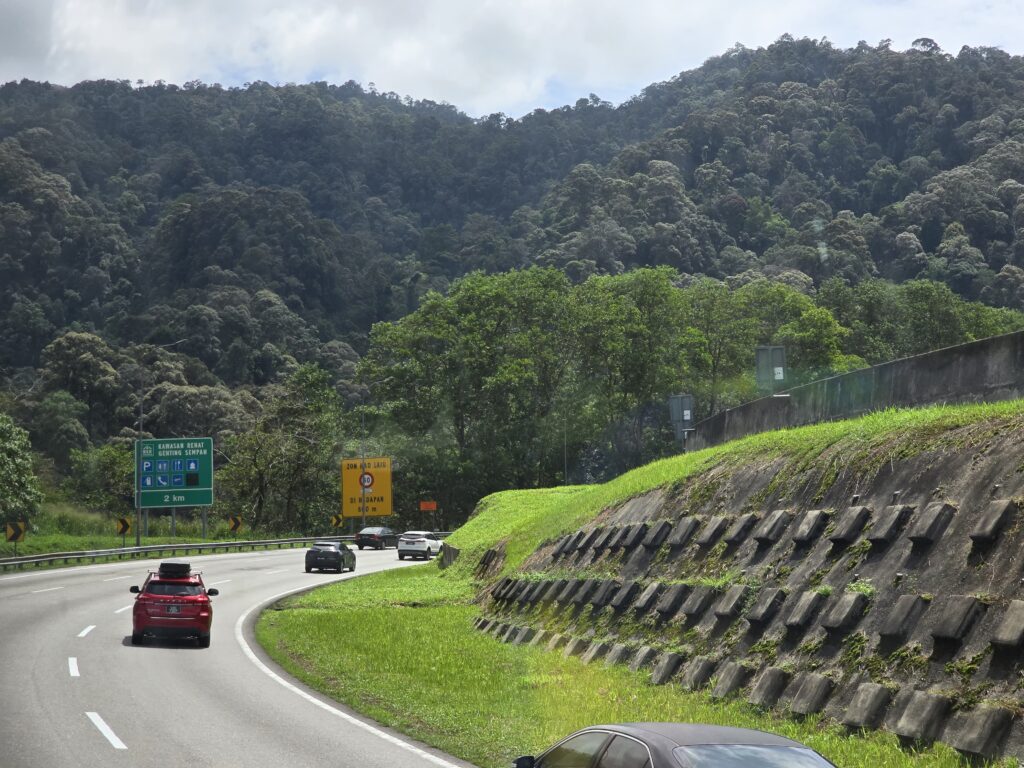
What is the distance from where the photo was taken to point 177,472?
61531 millimetres

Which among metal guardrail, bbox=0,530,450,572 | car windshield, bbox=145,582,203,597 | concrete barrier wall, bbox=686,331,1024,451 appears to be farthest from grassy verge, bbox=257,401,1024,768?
metal guardrail, bbox=0,530,450,572

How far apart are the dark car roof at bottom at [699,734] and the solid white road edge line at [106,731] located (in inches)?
306

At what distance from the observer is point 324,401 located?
330 ft

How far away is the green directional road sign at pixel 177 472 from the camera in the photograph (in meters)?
61.3

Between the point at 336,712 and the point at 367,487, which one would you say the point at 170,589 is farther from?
the point at 367,487

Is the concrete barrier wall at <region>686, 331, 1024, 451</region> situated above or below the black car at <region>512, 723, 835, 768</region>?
above

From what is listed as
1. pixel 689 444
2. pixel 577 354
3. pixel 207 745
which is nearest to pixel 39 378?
pixel 577 354

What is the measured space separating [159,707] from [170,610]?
815cm

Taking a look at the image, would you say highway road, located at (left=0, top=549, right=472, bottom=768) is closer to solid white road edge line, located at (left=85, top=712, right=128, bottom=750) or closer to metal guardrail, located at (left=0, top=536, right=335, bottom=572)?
solid white road edge line, located at (left=85, top=712, right=128, bottom=750)

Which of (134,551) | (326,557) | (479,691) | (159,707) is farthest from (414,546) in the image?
(159,707)

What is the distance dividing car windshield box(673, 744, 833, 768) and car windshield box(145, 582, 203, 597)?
19.0 meters

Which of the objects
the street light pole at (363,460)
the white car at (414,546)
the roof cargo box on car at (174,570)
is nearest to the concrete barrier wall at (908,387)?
the roof cargo box on car at (174,570)

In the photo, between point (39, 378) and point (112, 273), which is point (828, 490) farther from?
point (112, 273)

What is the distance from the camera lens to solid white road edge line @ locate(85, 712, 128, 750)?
42.5 feet
